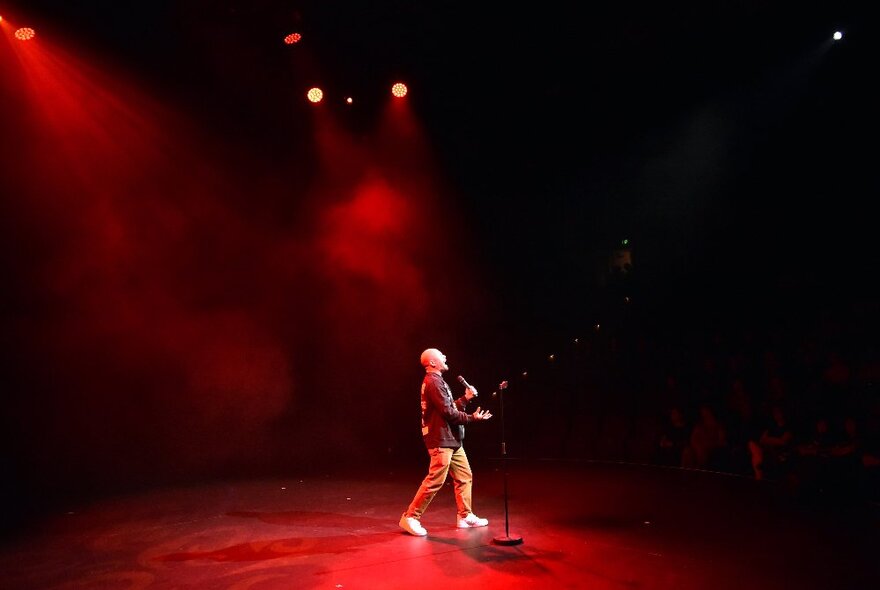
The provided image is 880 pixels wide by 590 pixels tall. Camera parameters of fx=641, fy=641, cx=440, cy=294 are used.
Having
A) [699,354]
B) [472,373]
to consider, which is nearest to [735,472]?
[699,354]

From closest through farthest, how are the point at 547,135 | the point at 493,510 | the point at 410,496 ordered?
1. the point at 493,510
2. the point at 410,496
3. the point at 547,135

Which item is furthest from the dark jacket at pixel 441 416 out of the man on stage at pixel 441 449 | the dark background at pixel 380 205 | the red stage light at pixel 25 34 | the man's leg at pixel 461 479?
the red stage light at pixel 25 34

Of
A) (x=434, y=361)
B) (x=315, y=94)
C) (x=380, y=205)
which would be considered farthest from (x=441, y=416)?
(x=315, y=94)

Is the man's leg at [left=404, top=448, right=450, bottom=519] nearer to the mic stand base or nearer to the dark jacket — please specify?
the dark jacket

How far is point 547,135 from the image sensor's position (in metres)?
14.0

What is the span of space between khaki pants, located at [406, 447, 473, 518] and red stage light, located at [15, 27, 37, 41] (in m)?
8.34

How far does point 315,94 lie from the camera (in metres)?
11.8

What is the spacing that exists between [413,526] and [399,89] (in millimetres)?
8669

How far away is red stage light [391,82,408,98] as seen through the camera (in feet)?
39.7

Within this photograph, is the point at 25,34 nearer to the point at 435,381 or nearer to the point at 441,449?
the point at 435,381

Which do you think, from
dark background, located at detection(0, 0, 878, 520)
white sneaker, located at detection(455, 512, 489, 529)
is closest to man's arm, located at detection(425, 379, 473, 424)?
white sneaker, located at detection(455, 512, 489, 529)

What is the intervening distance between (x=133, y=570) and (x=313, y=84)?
893cm

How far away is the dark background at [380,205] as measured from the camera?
10.1m

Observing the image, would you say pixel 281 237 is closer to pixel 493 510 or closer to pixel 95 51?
pixel 95 51
